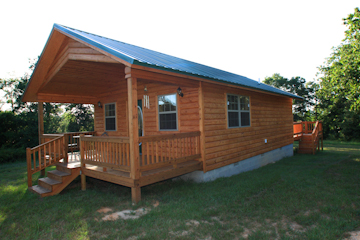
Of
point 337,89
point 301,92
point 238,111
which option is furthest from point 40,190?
point 301,92

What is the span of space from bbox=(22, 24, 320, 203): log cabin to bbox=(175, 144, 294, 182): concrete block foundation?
3 centimetres

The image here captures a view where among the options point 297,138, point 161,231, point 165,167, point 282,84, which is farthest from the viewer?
point 282,84

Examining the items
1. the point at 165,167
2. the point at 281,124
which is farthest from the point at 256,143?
the point at 165,167

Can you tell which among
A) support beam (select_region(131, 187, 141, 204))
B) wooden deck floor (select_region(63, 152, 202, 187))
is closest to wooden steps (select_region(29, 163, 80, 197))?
wooden deck floor (select_region(63, 152, 202, 187))

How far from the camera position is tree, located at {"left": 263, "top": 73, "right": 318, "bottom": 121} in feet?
101

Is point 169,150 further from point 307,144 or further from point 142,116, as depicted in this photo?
point 307,144

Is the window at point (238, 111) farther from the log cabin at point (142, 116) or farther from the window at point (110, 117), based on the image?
the window at point (110, 117)

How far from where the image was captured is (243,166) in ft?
27.1

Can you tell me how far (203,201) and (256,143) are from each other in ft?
16.3

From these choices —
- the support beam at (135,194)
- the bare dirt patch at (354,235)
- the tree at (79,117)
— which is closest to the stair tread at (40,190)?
the support beam at (135,194)

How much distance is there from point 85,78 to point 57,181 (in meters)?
3.26

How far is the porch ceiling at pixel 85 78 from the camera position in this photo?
634 cm

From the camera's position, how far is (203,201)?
487cm

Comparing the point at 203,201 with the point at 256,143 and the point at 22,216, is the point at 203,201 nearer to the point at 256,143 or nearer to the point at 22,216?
the point at 22,216
